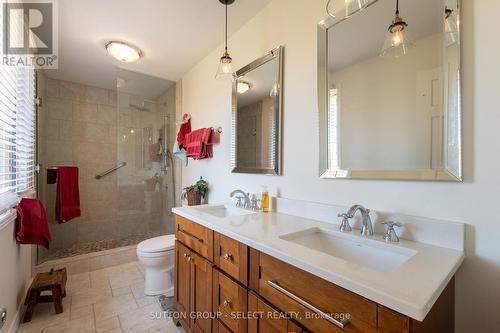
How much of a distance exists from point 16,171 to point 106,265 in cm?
138

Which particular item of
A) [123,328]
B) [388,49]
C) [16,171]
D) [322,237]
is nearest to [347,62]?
[388,49]

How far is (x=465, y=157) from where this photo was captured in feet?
2.84

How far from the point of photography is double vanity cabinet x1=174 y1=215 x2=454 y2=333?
2.12ft

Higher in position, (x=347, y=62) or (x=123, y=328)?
(x=347, y=62)

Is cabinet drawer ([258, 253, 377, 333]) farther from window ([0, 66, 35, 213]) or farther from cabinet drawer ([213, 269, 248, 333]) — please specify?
window ([0, 66, 35, 213])

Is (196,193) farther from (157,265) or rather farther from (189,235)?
(189,235)

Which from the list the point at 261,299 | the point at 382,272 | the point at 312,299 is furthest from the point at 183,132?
the point at 382,272

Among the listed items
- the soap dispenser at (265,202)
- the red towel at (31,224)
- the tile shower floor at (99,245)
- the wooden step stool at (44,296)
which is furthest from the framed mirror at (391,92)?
the tile shower floor at (99,245)

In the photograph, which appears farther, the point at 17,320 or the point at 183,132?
the point at 183,132

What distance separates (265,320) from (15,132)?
2.05 m

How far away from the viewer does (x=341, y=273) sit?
68 cm

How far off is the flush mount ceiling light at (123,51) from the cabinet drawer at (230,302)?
2145 millimetres

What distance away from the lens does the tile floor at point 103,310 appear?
1639 mm

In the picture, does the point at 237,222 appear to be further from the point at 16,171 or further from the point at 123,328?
the point at 16,171
